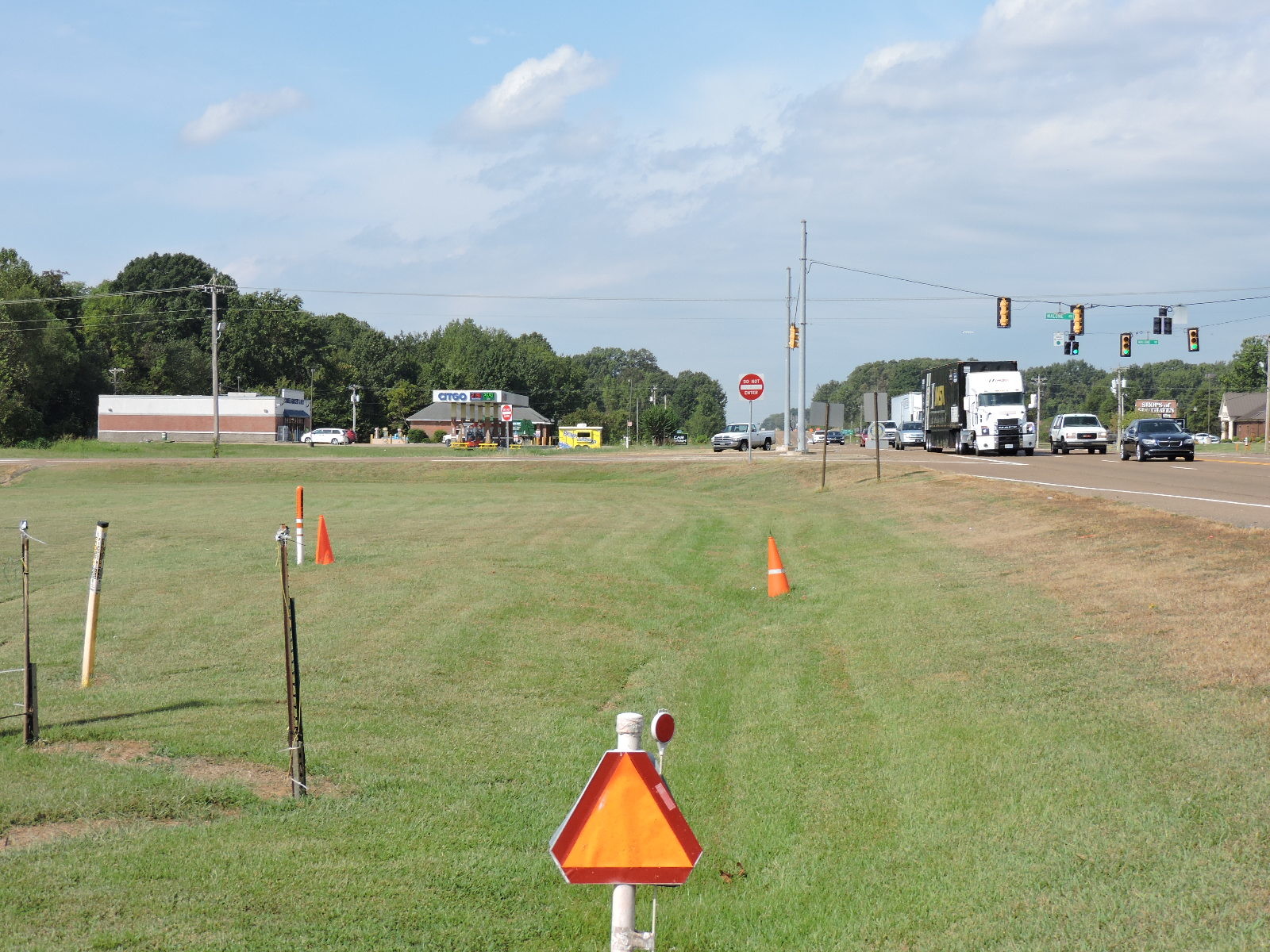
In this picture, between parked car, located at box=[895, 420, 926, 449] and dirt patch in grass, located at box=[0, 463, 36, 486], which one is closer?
dirt patch in grass, located at box=[0, 463, 36, 486]

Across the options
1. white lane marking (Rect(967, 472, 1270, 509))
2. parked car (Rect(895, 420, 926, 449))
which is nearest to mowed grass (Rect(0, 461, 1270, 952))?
white lane marking (Rect(967, 472, 1270, 509))

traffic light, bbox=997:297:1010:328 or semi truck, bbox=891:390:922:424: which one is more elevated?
traffic light, bbox=997:297:1010:328

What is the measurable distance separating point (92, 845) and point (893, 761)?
5.21 meters

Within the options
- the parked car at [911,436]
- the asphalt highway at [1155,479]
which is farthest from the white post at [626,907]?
Result: the parked car at [911,436]

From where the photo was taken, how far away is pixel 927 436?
6134cm

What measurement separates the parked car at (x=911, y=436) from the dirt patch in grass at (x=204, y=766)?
68.3m

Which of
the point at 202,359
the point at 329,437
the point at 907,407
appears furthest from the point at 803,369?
the point at 202,359

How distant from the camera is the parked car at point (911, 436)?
7425 cm

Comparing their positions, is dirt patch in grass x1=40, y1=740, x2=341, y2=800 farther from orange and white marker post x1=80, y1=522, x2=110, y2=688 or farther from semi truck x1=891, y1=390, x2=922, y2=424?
semi truck x1=891, y1=390, x2=922, y2=424

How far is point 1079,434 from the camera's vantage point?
55344 millimetres

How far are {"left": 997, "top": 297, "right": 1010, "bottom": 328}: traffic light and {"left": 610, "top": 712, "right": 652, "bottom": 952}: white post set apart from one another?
5444 centimetres

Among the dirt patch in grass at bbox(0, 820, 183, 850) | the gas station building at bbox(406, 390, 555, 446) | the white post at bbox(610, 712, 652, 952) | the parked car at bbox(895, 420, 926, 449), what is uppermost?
the gas station building at bbox(406, 390, 555, 446)

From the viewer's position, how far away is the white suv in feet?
181

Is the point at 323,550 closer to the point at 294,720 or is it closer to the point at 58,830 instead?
the point at 294,720
